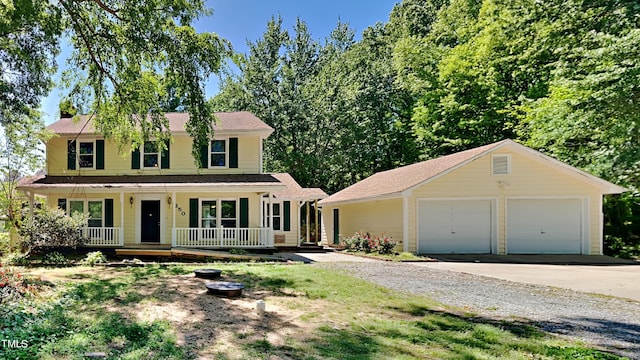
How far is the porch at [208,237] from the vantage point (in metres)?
14.6

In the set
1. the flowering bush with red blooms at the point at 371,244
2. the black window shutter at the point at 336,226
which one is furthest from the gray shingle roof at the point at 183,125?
the black window shutter at the point at 336,226

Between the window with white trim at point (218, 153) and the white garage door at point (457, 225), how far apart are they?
8044 millimetres

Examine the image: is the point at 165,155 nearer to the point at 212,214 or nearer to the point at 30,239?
the point at 212,214

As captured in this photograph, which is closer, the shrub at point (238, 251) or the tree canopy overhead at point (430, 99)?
the tree canopy overhead at point (430, 99)

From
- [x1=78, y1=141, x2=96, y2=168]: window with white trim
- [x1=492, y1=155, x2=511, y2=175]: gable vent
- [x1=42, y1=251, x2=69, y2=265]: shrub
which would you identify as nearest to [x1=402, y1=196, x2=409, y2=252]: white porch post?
[x1=492, y1=155, x2=511, y2=175]: gable vent

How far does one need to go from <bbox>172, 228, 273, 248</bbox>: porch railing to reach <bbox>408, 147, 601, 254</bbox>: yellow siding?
5.51m

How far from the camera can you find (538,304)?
689 centimetres

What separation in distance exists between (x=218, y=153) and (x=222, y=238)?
3485 millimetres

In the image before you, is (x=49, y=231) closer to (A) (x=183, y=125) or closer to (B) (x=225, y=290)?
(A) (x=183, y=125)

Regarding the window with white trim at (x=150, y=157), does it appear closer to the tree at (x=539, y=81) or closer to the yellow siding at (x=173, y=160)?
the yellow siding at (x=173, y=160)

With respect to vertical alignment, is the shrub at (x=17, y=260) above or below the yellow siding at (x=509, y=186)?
below

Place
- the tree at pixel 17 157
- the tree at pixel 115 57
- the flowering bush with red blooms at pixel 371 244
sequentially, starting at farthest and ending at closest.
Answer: the flowering bush with red blooms at pixel 371 244
the tree at pixel 17 157
the tree at pixel 115 57

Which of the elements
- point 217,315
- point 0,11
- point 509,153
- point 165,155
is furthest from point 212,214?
point 509,153

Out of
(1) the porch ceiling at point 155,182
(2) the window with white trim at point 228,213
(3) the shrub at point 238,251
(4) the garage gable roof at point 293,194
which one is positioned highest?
(1) the porch ceiling at point 155,182
